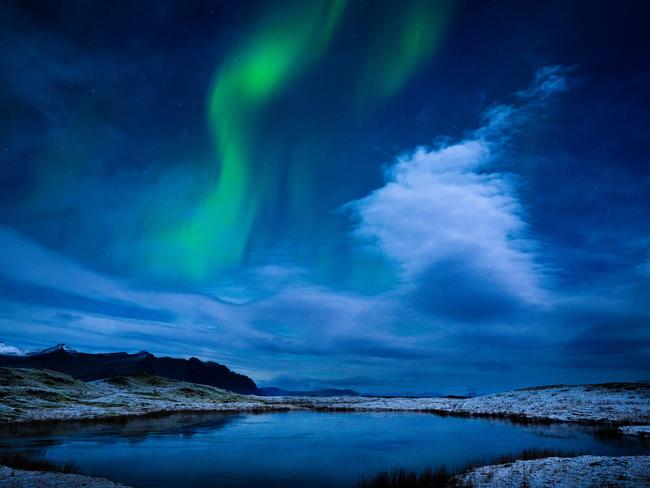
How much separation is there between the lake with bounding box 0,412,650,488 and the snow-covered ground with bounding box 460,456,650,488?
6.49 meters

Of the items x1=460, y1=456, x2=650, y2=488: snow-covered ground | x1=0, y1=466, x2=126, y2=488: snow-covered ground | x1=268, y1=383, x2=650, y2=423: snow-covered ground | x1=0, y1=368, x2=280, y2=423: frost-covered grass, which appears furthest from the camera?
x1=268, y1=383, x2=650, y2=423: snow-covered ground

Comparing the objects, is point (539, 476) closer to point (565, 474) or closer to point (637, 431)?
point (565, 474)

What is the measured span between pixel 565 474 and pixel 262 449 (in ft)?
88.6

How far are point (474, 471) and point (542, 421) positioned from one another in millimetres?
53422

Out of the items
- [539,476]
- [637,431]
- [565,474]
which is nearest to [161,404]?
[637,431]

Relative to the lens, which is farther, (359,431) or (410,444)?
(359,431)

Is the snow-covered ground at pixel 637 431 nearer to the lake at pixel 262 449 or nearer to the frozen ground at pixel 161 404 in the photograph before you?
the lake at pixel 262 449

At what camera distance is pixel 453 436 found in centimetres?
5244

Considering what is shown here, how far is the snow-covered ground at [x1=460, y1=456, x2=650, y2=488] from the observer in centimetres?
2186

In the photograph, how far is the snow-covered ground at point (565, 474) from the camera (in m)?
21.9

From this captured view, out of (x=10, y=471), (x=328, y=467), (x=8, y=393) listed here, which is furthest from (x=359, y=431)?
(x=8, y=393)

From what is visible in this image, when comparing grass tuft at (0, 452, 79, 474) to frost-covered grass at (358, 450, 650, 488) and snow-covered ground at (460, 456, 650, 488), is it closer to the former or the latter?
frost-covered grass at (358, 450, 650, 488)

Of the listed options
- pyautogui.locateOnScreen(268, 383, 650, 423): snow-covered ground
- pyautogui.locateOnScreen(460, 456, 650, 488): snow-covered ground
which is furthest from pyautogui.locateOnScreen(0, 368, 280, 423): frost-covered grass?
pyautogui.locateOnScreen(268, 383, 650, 423): snow-covered ground

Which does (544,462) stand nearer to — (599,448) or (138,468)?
(599,448)
